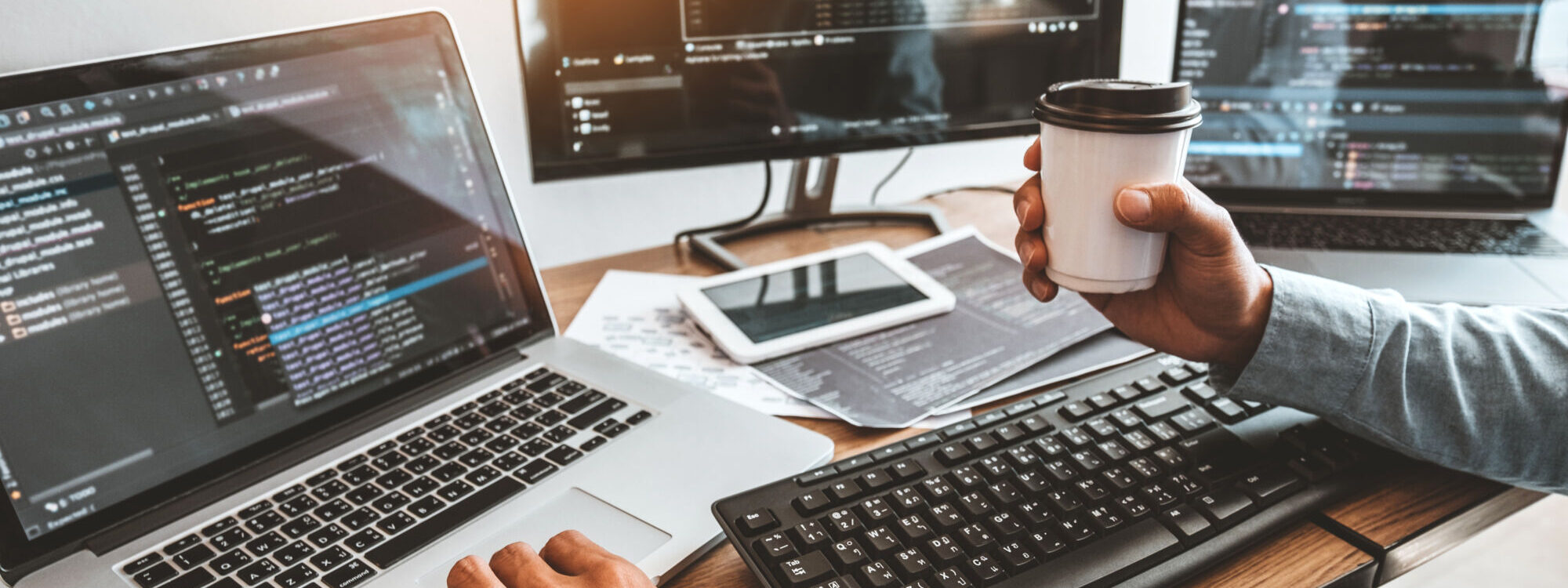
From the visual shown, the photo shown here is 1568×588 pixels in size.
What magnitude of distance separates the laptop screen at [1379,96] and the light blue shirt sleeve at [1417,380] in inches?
18.7

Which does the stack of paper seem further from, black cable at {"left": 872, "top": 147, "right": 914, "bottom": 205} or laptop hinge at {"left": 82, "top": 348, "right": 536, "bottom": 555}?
black cable at {"left": 872, "top": 147, "right": 914, "bottom": 205}

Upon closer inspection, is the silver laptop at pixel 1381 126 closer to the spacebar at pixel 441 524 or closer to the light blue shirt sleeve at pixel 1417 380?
the light blue shirt sleeve at pixel 1417 380

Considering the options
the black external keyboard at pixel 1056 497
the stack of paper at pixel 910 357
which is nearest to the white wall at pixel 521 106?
the stack of paper at pixel 910 357

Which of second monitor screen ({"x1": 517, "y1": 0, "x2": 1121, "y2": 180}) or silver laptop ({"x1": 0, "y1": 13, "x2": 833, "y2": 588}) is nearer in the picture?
silver laptop ({"x1": 0, "y1": 13, "x2": 833, "y2": 588})

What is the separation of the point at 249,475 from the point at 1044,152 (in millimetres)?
551

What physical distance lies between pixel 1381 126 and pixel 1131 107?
73 cm

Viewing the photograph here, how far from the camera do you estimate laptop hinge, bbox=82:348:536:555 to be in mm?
619

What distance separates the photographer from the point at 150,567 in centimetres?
59

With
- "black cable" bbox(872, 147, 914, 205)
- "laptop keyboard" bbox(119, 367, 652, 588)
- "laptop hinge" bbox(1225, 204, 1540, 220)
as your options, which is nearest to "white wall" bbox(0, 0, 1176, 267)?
"black cable" bbox(872, 147, 914, 205)

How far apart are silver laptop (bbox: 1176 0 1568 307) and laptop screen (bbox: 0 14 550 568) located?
0.79 meters

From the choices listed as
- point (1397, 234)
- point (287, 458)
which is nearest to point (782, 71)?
point (287, 458)

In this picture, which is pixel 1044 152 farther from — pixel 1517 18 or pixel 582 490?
pixel 1517 18

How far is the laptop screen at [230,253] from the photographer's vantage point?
606mm

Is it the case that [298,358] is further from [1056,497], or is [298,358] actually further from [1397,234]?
[1397,234]
